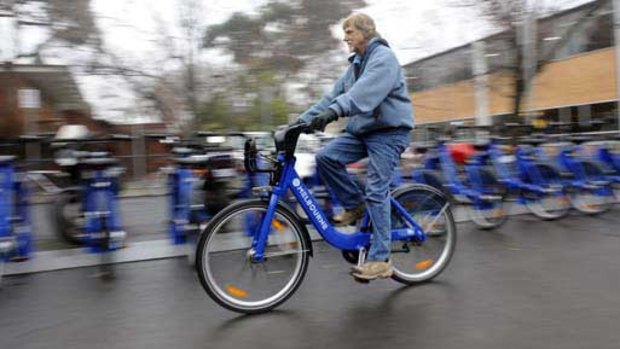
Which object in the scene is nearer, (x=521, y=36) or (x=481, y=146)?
(x=481, y=146)

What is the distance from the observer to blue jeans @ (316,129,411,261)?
165 inches

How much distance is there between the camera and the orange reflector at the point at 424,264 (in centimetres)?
463

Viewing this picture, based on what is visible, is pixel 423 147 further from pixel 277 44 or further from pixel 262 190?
pixel 262 190

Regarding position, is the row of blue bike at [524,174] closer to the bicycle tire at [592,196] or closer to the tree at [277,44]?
the bicycle tire at [592,196]

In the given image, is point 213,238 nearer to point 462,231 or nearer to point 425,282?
point 425,282

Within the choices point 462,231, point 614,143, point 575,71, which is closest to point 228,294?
point 462,231

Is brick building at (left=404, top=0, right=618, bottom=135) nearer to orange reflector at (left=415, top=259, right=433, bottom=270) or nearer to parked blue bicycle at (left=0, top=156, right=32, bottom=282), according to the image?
orange reflector at (left=415, top=259, right=433, bottom=270)

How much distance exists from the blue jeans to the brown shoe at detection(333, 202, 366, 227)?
3 cm

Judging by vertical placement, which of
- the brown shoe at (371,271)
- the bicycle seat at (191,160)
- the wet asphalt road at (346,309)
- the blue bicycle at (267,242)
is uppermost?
the bicycle seat at (191,160)

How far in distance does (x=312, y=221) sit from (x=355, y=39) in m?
1.25

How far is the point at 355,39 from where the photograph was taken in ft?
13.8

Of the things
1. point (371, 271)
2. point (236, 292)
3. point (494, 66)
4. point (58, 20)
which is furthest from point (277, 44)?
point (236, 292)

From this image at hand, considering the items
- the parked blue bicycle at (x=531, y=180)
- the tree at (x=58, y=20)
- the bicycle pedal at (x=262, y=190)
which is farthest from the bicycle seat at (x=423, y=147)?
the tree at (x=58, y=20)

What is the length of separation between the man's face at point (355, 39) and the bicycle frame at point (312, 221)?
2.88 ft
